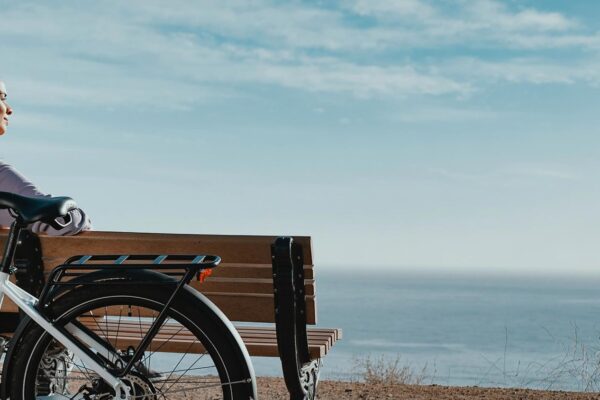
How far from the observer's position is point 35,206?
373 centimetres

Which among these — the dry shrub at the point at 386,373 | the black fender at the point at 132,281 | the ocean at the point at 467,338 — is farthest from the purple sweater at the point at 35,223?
the dry shrub at the point at 386,373

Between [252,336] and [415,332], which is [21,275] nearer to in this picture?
[252,336]

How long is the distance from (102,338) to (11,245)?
1.54 feet

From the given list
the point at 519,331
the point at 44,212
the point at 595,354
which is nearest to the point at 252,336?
the point at 44,212

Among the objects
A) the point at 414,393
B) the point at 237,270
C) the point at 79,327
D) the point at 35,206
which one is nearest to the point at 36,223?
the point at 35,206

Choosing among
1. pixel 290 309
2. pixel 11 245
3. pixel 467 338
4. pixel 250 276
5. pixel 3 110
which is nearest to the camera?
pixel 11 245

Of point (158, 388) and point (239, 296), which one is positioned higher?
point (239, 296)

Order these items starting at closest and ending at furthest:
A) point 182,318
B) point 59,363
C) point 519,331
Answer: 1. point 182,318
2. point 59,363
3. point 519,331

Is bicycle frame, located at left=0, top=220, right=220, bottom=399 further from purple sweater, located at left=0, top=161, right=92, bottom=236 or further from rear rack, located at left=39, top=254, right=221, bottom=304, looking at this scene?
purple sweater, located at left=0, top=161, right=92, bottom=236

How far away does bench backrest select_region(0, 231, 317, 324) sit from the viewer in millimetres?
4137

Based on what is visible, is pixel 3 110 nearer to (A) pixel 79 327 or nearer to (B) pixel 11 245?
(B) pixel 11 245

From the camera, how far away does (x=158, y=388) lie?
12.3 ft

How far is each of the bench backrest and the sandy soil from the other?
2429 mm

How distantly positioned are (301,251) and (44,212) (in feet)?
3.24
